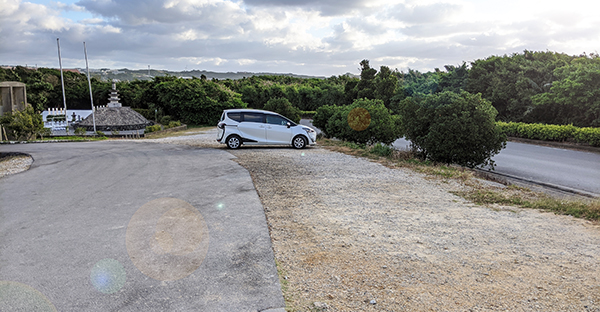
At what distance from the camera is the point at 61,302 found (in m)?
3.79

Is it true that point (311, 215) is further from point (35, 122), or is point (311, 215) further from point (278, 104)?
point (35, 122)

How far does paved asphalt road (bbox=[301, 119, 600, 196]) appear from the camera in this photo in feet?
36.7

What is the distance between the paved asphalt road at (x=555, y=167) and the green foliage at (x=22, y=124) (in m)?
27.2

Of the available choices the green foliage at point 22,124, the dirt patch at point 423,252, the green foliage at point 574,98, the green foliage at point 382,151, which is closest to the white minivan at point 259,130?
the green foliage at point 382,151

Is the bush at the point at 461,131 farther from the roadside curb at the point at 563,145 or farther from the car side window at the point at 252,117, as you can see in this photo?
the roadside curb at the point at 563,145

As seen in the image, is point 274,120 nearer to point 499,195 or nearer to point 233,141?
point 233,141

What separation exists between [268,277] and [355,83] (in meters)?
50.0

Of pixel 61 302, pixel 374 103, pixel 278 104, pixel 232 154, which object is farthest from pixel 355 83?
pixel 61 302

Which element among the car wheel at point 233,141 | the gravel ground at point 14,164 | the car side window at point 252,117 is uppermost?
the car side window at point 252,117

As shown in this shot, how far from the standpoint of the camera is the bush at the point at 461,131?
39.1 feet

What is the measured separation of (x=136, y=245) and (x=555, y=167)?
551 inches

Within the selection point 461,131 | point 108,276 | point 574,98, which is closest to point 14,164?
point 108,276

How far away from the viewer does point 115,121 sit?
38.2m

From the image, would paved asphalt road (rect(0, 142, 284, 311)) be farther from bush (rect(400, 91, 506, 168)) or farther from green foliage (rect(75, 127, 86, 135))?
green foliage (rect(75, 127, 86, 135))
